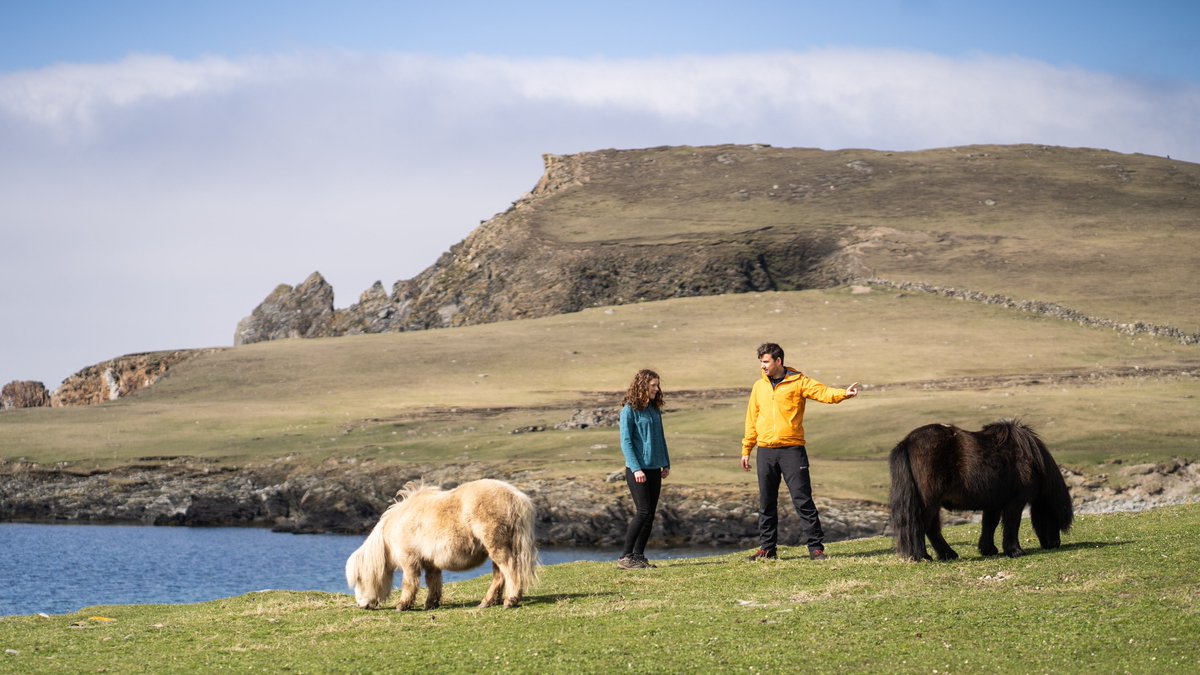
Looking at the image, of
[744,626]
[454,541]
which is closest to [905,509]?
[744,626]

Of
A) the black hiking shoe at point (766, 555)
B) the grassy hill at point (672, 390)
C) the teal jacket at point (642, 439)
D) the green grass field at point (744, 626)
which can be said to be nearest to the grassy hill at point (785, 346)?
the grassy hill at point (672, 390)

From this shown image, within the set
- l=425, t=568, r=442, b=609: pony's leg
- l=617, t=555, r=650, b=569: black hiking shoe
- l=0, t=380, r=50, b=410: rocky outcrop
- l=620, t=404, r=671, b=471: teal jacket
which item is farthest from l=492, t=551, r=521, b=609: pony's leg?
l=0, t=380, r=50, b=410: rocky outcrop

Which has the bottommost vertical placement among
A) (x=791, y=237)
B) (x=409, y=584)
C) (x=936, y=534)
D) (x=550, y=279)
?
(x=409, y=584)

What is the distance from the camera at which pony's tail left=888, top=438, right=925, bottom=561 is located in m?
17.5

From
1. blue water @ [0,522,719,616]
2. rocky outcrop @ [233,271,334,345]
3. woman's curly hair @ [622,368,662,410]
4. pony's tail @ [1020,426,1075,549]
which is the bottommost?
blue water @ [0,522,719,616]

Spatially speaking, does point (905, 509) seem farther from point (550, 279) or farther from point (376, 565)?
point (550, 279)

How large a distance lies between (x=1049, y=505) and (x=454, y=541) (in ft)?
26.3

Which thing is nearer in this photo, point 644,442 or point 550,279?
point 644,442

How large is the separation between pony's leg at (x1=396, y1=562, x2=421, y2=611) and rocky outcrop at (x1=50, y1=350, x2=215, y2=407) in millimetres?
78328

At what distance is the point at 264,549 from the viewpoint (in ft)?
162

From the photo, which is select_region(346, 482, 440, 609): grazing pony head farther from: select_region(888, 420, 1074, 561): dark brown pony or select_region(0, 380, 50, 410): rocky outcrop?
select_region(0, 380, 50, 410): rocky outcrop

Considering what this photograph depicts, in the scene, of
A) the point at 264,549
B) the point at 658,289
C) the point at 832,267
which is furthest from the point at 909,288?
the point at 264,549

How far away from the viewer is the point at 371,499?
181 feet

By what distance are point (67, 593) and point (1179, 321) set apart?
7844 centimetres
